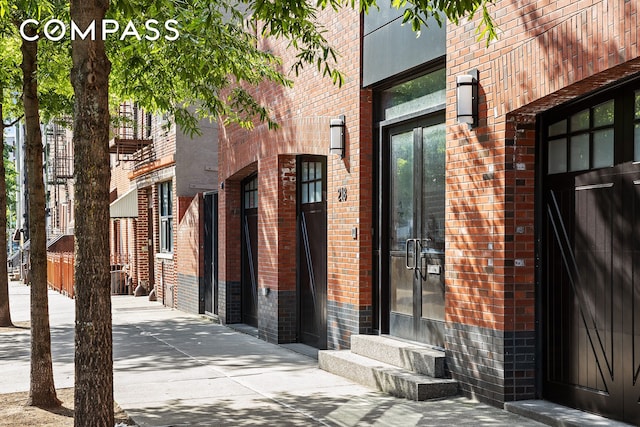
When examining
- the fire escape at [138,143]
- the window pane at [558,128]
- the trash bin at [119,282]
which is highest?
the fire escape at [138,143]

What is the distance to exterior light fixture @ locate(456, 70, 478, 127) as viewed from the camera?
789 centimetres

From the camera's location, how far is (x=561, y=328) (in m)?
7.37

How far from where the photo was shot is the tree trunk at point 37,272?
8.11 metres

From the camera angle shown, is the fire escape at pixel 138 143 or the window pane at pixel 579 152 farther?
the fire escape at pixel 138 143

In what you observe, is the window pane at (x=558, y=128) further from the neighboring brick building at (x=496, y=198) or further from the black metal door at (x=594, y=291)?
the black metal door at (x=594, y=291)

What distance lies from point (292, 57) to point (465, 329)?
6.19m

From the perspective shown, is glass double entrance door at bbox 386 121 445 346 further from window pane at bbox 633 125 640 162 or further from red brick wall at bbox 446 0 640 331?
window pane at bbox 633 125 640 162

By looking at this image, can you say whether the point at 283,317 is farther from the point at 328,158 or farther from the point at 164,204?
the point at 164,204

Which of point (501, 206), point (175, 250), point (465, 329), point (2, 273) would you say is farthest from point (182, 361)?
point (175, 250)

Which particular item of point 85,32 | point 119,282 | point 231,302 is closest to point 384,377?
point 85,32

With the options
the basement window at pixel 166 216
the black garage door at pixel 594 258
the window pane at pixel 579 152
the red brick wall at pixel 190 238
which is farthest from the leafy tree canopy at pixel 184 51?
the basement window at pixel 166 216

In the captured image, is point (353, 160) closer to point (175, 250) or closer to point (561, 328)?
point (561, 328)

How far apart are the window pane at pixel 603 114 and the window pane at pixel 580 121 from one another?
11cm

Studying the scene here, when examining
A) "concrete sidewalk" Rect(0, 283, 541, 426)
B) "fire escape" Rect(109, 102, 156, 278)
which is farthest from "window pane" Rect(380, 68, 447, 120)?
"fire escape" Rect(109, 102, 156, 278)
